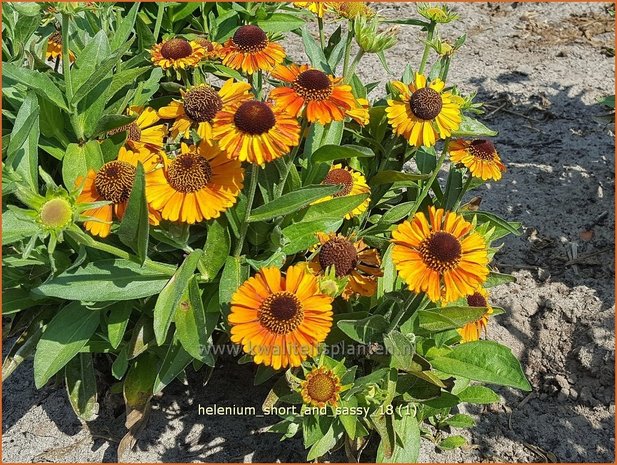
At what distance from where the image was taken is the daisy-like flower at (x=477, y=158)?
5.98 feet

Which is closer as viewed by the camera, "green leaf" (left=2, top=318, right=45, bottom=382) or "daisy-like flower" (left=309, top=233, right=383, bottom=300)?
"daisy-like flower" (left=309, top=233, right=383, bottom=300)

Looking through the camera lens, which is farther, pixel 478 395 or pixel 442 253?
pixel 478 395

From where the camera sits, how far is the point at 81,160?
1.77m

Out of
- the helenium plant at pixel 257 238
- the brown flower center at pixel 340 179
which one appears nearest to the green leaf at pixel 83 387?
the helenium plant at pixel 257 238

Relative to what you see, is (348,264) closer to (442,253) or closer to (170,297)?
(442,253)

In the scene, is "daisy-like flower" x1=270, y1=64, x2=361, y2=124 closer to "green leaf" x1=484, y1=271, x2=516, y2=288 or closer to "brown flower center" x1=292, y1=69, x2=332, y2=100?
"brown flower center" x1=292, y1=69, x2=332, y2=100

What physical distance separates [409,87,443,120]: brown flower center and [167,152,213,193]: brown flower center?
65cm

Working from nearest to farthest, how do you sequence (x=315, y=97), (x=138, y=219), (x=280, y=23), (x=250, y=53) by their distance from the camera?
(x=138, y=219)
(x=315, y=97)
(x=250, y=53)
(x=280, y=23)

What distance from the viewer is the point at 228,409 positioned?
7.06 feet

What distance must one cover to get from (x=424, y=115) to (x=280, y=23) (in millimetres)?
1271

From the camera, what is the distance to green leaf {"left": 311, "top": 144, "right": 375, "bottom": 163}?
1.69 metres

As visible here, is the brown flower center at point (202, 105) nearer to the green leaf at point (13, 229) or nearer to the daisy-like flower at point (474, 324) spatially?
the green leaf at point (13, 229)

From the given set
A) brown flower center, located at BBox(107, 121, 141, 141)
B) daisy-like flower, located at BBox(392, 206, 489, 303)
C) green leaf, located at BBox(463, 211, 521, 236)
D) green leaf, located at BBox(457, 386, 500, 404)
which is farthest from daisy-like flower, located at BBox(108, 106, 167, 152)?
green leaf, located at BBox(457, 386, 500, 404)

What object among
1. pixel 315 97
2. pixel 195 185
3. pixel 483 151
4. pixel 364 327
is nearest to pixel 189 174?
pixel 195 185
